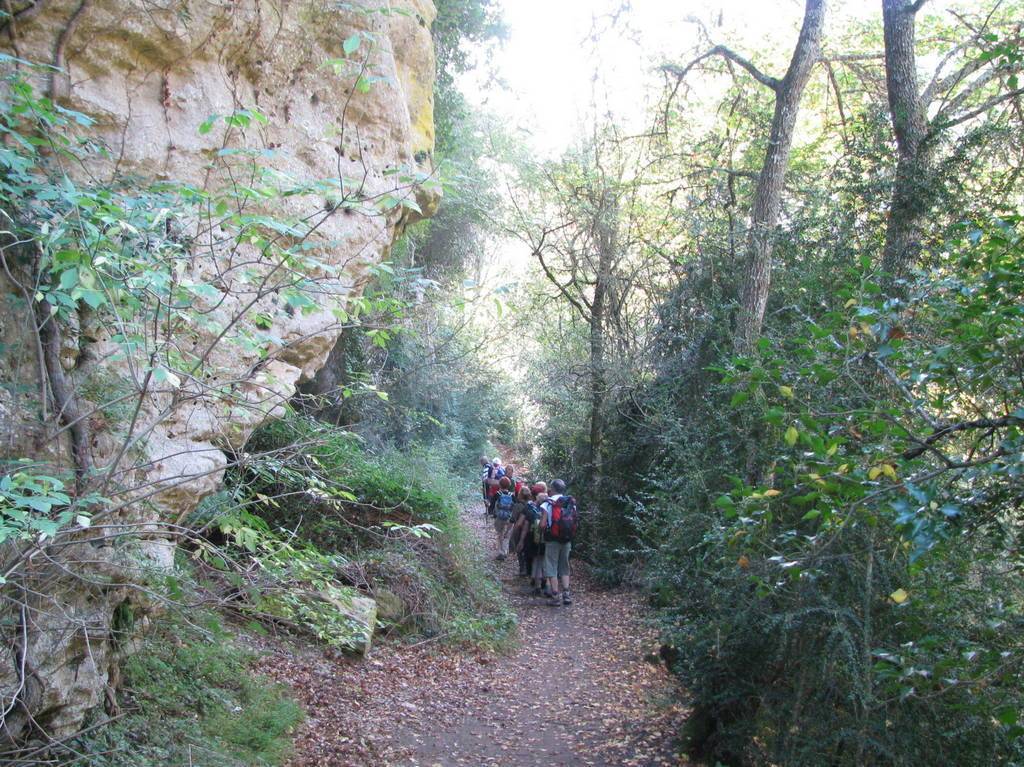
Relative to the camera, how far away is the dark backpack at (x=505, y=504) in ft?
46.0

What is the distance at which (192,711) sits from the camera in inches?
221

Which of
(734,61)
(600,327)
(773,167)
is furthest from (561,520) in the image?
(734,61)

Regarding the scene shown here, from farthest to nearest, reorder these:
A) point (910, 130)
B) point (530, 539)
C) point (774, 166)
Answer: point (530, 539) < point (774, 166) < point (910, 130)

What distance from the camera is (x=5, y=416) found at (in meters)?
3.91

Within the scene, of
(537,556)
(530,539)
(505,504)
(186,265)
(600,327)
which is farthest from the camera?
(600,327)

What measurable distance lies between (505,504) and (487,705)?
634 centimetres

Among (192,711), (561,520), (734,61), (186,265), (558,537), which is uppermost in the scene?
(734,61)

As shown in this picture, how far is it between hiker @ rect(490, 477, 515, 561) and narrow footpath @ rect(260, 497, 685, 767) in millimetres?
4130

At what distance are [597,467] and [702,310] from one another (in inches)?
162

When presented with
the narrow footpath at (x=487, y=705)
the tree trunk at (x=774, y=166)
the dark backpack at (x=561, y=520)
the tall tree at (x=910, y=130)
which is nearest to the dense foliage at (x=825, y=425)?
the tall tree at (x=910, y=130)

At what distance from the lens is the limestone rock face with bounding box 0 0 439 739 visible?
12.5ft

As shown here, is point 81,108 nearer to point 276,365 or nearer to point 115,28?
point 115,28

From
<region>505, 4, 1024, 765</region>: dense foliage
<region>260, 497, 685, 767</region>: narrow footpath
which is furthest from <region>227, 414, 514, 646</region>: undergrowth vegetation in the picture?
<region>505, 4, 1024, 765</region>: dense foliage

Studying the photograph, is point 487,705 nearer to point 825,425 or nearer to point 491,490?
point 825,425
